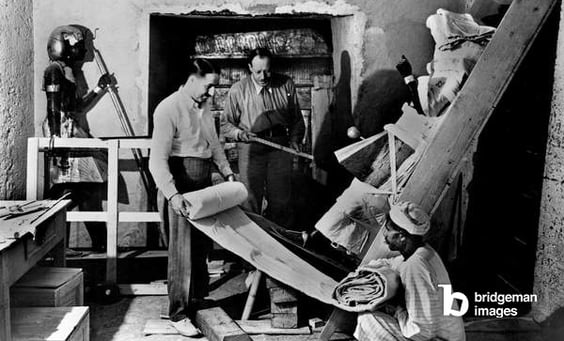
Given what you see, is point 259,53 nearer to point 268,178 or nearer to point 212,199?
point 268,178

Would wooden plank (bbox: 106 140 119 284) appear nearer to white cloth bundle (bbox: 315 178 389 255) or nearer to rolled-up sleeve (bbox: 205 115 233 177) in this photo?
rolled-up sleeve (bbox: 205 115 233 177)

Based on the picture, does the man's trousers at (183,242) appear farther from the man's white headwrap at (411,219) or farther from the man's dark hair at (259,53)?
the man's white headwrap at (411,219)

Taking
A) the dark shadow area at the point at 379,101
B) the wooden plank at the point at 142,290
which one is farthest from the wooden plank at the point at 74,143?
the dark shadow area at the point at 379,101

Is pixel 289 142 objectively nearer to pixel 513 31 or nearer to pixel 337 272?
pixel 337 272

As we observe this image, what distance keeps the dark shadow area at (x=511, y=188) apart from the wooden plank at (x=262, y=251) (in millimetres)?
1001

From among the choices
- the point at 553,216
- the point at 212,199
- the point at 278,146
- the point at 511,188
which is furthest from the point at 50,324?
the point at 511,188

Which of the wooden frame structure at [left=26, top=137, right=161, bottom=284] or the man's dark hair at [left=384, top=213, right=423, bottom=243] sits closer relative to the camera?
the man's dark hair at [left=384, top=213, right=423, bottom=243]

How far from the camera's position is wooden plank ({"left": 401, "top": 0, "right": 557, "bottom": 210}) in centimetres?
331

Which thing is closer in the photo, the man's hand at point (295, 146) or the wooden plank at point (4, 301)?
the wooden plank at point (4, 301)

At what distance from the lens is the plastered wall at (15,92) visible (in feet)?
11.4

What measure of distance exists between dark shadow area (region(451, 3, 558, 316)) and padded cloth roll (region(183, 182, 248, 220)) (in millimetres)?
1443

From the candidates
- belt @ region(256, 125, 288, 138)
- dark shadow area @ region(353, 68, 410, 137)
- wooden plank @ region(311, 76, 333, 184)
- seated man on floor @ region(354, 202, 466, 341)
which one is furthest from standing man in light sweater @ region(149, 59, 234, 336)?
seated man on floor @ region(354, 202, 466, 341)

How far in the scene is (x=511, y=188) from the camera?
4031mm

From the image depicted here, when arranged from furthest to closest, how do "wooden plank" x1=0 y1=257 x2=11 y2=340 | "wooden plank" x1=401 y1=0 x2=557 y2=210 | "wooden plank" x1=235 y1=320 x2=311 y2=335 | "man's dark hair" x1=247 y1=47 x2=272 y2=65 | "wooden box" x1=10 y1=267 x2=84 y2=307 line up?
"man's dark hair" x1=247 y1=47 x2=272 y2=65 → "wooden plank" x1=235 y1=320 x2=311 y2=335 → "wooden plank" x1=401 y1=0 x2=557 y2=210 → "wooden box" x1=10 y1=267 x2=84 y2=307 → "wooden plank" x1=0 y1=257 x2=11 y2=340
